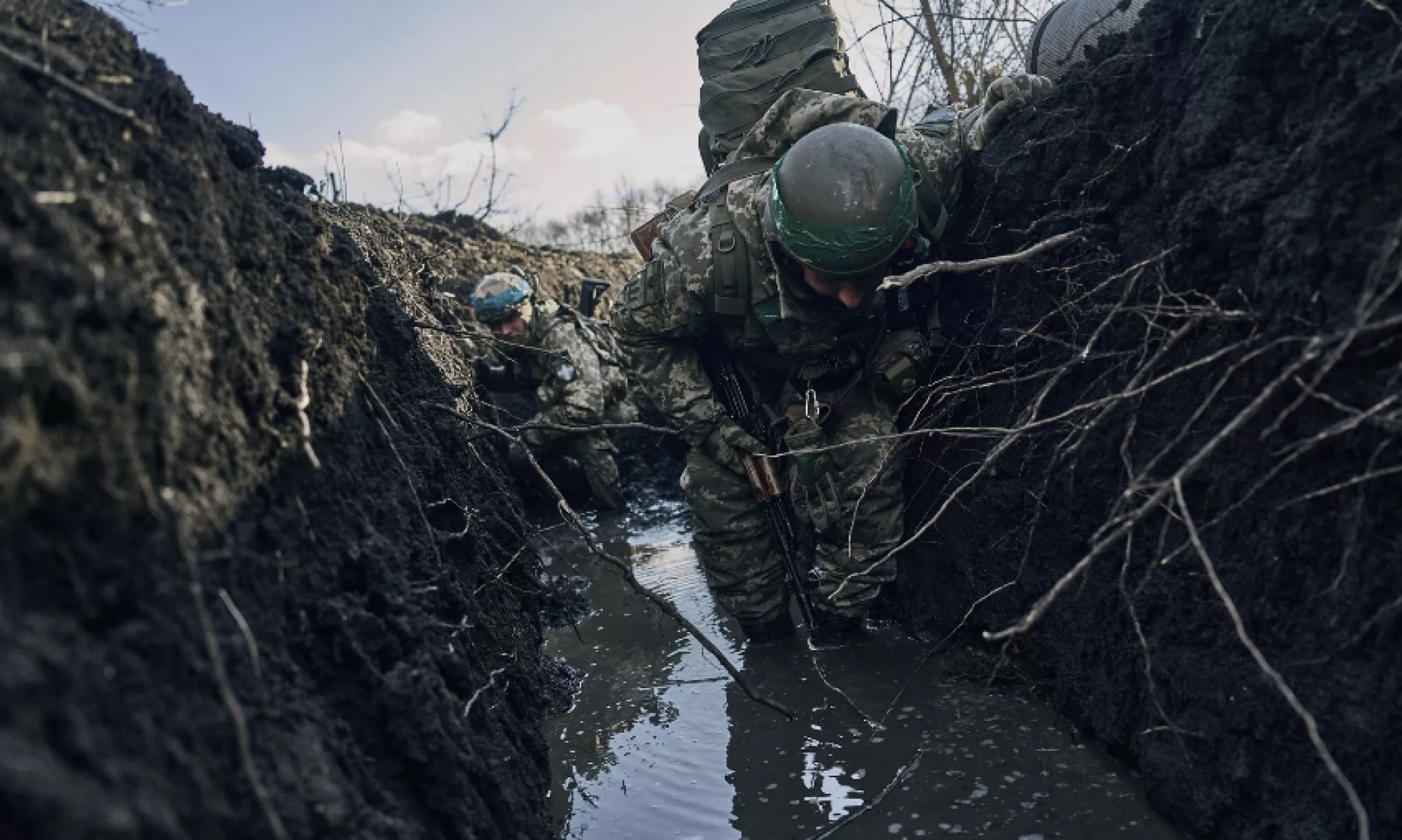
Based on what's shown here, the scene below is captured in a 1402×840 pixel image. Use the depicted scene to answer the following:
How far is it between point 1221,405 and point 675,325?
2.22 metres

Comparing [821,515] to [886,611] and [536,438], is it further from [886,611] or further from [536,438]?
[536,438]

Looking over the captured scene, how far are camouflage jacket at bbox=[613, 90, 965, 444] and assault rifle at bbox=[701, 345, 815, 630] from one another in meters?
0.13

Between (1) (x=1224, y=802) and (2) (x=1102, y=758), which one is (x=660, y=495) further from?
(1) (x=1224, y=802)

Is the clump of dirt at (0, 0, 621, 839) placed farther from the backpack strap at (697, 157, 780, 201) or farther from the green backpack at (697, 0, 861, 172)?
the green backpack at (697, 0, 861, 172)

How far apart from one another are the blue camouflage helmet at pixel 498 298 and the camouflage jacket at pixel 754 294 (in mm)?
2928

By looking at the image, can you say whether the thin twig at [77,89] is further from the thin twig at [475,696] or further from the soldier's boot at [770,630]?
the soldier's boot at [770,630]

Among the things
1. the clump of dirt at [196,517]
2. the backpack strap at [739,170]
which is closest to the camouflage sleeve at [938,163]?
the backpack strap at [739,170]

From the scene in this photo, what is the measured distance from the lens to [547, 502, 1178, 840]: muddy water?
107 inches

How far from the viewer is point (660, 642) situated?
15.4 feet

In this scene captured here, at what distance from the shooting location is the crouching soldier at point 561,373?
7102mm

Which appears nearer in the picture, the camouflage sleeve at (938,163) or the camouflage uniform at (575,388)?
the camouflage sleeve at (938,163)

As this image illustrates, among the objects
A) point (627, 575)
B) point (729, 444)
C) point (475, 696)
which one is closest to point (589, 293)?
point (729, 444)

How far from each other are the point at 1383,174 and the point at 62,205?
7.57 ft

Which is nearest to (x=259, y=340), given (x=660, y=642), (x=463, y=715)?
(x=463, y=715)
